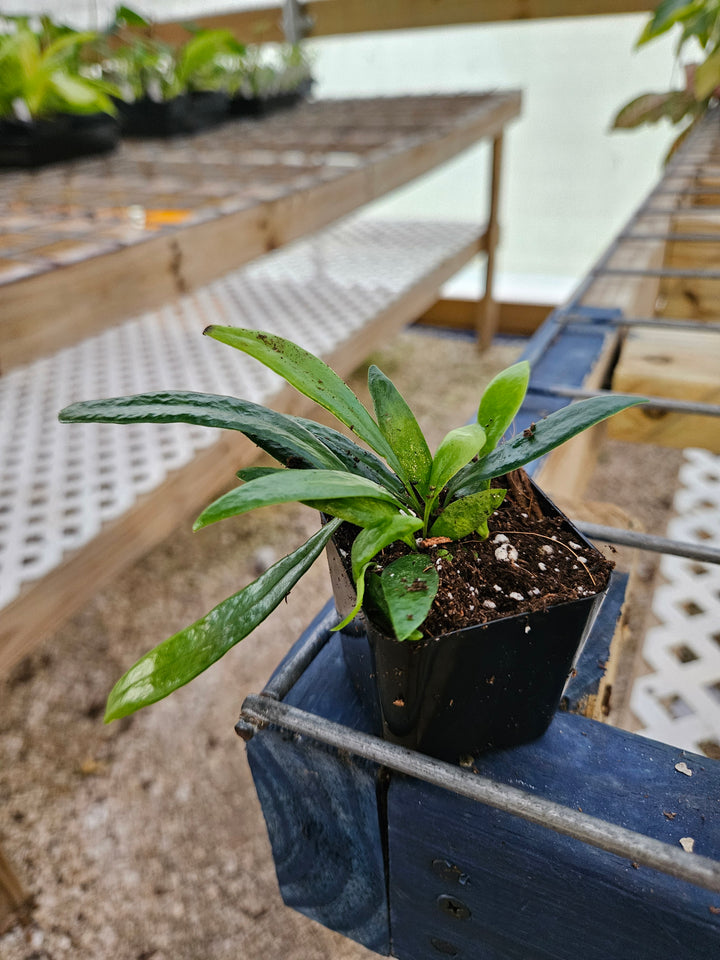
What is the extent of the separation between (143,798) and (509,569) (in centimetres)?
90

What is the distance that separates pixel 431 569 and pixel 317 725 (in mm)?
101

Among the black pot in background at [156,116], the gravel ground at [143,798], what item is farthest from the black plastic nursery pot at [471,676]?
the black pot in background at [156,116]

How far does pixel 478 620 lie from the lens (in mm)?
257

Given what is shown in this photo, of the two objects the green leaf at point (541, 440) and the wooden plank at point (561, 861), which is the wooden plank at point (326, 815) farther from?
the green leaf at point (541, 440)

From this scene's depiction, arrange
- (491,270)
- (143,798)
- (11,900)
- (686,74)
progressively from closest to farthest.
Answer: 1. (11,900)
2. (143,798)
3. (686,74)
4. (491,270)

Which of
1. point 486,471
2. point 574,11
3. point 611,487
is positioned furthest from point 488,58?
point 486,471

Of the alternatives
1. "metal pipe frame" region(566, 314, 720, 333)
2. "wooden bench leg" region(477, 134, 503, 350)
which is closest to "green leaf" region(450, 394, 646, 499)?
"metal pipe frame" region(566, 314, 720, 333)

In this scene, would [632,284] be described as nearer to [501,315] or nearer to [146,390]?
[146,390]

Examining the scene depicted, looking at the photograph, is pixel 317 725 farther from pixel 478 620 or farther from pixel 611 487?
pixel 611 487

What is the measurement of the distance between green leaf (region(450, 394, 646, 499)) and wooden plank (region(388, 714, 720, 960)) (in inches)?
5.6

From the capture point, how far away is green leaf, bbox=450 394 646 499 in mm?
269

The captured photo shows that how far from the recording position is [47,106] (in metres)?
1.14

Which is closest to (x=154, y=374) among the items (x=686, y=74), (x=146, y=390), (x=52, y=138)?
(x=146, y=390)

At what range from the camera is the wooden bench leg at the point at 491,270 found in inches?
81.9
